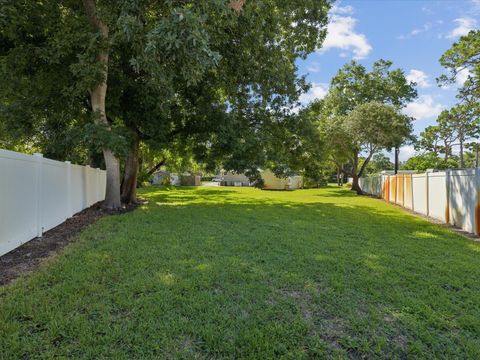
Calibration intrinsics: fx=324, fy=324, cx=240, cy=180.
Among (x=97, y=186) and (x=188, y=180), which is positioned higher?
(x=188, y=180)

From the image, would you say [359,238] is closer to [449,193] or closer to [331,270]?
[331,270]

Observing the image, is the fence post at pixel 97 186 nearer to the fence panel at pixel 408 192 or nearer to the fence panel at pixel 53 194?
the fence panel at pixel 53 194

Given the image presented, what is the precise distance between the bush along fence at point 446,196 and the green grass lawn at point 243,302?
2.43 meters

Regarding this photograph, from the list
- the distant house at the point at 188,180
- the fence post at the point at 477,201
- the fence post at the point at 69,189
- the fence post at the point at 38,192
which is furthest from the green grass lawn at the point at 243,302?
the distant house at the point at 188,180

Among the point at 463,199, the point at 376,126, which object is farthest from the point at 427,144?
the point at 463,199

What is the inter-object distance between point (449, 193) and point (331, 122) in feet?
46.1

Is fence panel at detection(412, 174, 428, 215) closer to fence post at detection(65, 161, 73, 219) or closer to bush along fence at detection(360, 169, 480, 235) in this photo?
bush along fence at detection(360, 169, 480, 235)

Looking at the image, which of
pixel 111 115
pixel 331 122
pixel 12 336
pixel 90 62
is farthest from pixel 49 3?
pixel 331 122

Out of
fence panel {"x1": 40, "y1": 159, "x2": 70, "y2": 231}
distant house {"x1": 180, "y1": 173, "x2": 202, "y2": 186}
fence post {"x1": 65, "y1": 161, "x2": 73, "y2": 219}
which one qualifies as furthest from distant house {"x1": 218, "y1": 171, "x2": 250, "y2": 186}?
fence panel {"x1": 40, "y1": 159, "x2": 70, "y2": 231}

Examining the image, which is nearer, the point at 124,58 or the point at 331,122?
the point at 124,58

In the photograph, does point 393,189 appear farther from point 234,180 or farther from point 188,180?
point 234,180

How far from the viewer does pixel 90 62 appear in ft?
26.5

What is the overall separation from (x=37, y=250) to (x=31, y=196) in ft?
3.03

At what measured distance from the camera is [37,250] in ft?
16.3
